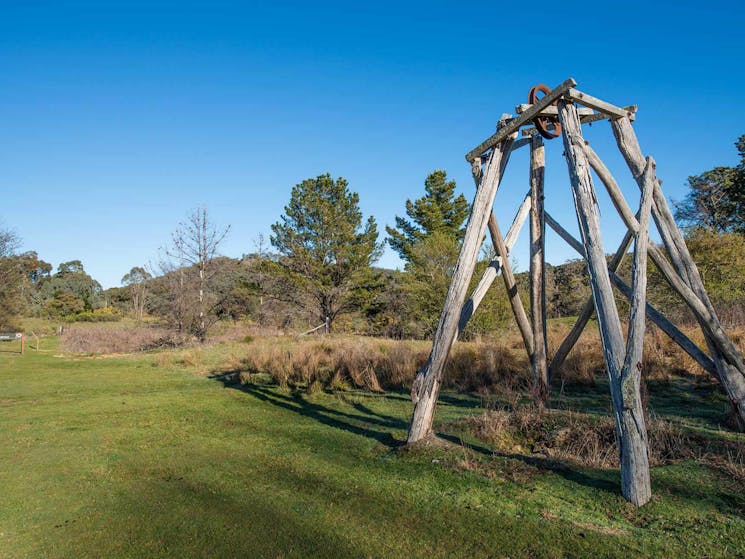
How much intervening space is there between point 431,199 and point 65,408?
3451 centimetres

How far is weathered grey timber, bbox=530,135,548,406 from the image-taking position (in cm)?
607

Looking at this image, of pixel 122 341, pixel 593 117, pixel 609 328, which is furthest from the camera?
pixel 122 341

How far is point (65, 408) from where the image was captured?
25.1ft

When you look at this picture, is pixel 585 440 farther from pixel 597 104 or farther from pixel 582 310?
pixel 597 104

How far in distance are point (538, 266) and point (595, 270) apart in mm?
1949

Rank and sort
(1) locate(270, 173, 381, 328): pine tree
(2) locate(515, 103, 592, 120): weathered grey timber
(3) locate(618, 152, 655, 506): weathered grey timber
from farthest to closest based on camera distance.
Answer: (1) locate(270, 173, 381, 328): pine tree → (2) locate(515, 103, 592, 120): weathered grey timber → (3) locate(618, 152, 655, 506): weathered grey timber

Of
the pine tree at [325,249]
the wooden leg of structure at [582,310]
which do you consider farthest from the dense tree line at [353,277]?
the wooden leg of structure at [582,310]

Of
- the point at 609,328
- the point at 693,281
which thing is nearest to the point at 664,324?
the point at 693,281

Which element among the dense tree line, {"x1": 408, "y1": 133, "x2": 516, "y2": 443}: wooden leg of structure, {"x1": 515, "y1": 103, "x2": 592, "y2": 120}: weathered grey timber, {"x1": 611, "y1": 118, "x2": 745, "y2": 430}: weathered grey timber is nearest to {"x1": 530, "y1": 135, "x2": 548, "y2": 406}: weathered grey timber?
{"x1": 515, "y1": 103, "x2": 592, "y2": 120}: weathered grey timber

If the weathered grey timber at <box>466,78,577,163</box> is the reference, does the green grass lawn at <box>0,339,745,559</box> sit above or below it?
below

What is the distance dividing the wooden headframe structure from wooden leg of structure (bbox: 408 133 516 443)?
0.4 inches

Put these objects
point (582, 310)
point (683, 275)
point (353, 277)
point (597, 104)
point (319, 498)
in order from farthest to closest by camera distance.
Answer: point (353, 277)
point (582, 310)
point (683, 275)
point (597, 104)
point (319, 498)

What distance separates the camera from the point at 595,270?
4.12 metres

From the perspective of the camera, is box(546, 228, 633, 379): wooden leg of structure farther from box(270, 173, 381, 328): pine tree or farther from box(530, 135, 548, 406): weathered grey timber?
box(270, 173, 381, 328): pine tree
